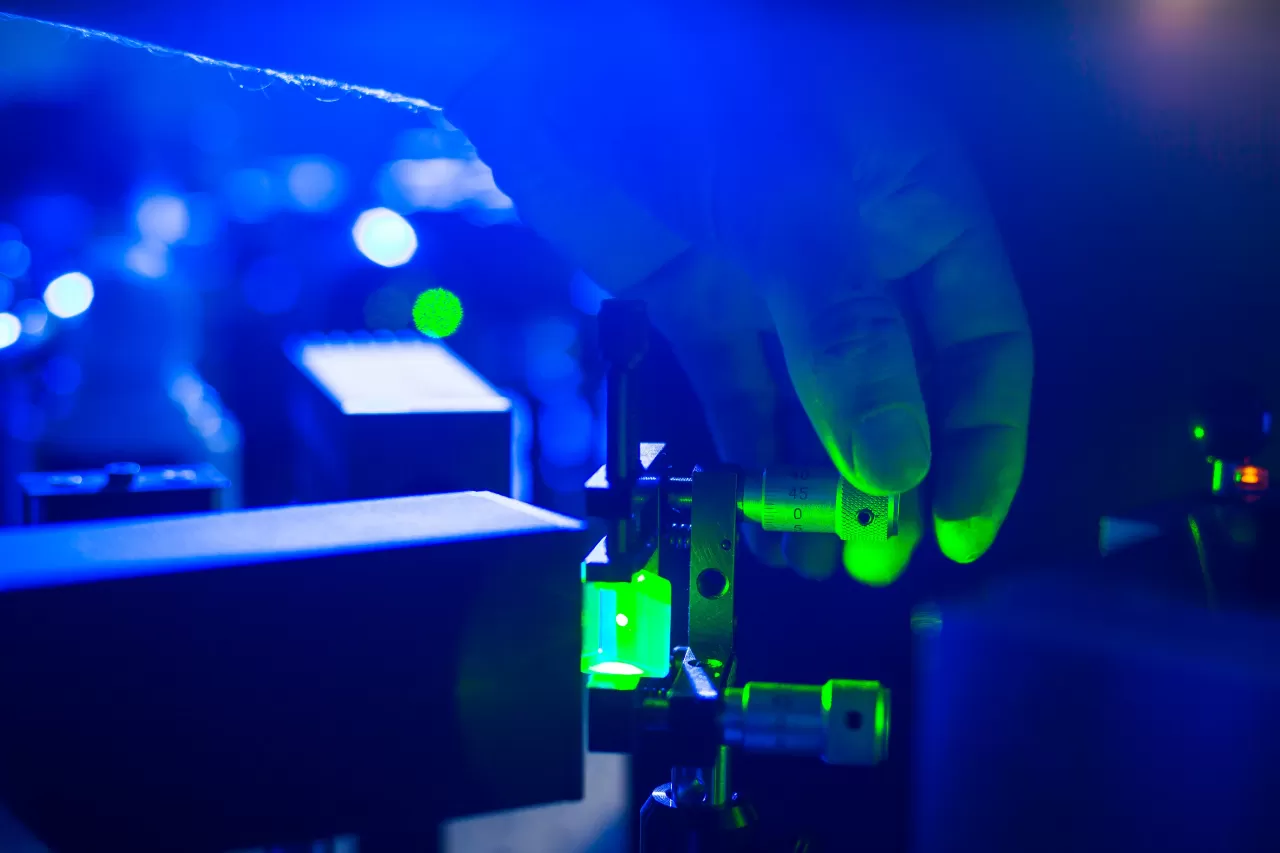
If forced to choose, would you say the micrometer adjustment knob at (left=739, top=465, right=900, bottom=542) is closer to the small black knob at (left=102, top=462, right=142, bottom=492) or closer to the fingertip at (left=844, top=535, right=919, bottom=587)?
the fingertip at (left=844, top=535, right=919, bottom=587)

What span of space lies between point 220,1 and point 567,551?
928mm

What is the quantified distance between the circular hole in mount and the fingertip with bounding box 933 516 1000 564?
269 mm

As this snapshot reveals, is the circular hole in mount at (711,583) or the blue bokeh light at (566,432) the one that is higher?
the circular hole in mount at (711,583)

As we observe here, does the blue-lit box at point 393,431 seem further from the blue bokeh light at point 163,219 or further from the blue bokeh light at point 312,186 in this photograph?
the blue bokeh light at point 312,186

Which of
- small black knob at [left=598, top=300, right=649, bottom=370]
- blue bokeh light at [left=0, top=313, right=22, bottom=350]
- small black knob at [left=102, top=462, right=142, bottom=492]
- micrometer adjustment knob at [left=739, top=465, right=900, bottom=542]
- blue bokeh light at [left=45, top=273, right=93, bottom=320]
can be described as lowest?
small black knob at [left=102, top=462, right=142, bottom=492]

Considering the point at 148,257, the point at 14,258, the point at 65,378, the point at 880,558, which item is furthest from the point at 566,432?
the point at 880,558

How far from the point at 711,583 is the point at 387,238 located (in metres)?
5.07

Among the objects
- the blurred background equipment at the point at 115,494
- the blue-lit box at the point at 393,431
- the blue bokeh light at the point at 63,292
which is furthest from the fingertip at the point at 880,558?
the blue bokeh light at the point at 63,292

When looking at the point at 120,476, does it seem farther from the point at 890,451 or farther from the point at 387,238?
the point at 387,238

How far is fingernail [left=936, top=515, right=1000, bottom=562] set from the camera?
2.76 feet

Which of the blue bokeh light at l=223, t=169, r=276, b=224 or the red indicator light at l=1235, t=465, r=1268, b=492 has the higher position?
the blue bokeh light at l=223, t=169, r=276, b=224

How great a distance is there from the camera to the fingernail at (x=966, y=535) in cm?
84

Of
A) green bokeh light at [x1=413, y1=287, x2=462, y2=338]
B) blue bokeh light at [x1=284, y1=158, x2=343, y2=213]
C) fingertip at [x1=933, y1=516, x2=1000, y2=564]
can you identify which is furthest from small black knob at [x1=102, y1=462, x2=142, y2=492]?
blue bokeh light at [x1=284, y1=158, x2=343, y2=213]

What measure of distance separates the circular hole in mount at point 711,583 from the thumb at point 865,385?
0.44ft
